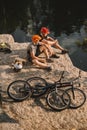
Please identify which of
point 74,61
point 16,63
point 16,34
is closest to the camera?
point 16,63

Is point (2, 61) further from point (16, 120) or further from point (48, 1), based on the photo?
point (48, 1)

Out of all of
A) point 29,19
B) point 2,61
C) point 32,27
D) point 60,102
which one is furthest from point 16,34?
point 60,102

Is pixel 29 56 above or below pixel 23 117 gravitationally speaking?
above

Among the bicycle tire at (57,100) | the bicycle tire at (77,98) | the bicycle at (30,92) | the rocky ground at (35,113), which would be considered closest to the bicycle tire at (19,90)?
the bicycle at (30,92)

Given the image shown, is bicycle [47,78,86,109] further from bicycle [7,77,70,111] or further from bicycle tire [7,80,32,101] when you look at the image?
bicycle tire [7,80,32,101]

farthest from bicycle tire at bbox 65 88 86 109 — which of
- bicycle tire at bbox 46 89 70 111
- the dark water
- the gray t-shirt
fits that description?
the dark water

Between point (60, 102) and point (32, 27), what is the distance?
14703 mm

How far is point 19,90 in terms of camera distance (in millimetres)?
15133

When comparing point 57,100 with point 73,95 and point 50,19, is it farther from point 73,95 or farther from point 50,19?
point 50,19

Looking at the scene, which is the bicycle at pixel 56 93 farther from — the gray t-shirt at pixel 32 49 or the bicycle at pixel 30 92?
the gray t-shirt at pixel 32 49

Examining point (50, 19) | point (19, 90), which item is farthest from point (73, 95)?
point (50, 19)

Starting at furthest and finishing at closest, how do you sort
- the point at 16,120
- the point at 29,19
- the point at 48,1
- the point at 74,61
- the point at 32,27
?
the point at 48,1 → the point at 29,19 → the point at 32,27 → the point at 74,61 → the point at 16,120

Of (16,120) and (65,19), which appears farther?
(65,19)

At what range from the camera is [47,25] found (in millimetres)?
29703
